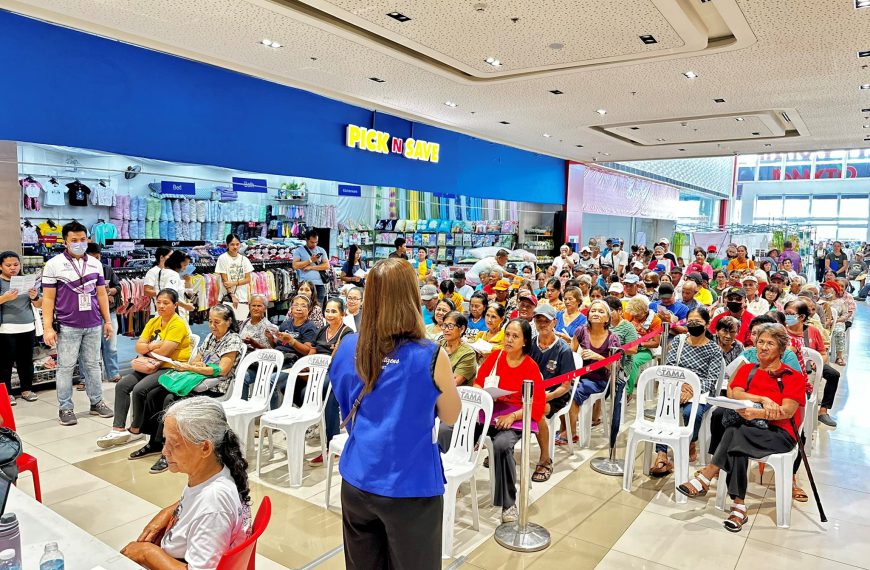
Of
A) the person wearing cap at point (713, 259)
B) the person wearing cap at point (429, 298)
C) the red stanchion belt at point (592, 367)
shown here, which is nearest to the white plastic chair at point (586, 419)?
the red stanchion belt at point (592, 367)

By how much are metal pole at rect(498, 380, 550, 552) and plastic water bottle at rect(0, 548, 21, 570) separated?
97.4 inches

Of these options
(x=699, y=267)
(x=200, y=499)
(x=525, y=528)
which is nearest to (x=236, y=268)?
(x=525, y=528)

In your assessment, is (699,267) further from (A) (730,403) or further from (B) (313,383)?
(B) (313,383)

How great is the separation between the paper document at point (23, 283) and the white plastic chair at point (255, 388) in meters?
2.66

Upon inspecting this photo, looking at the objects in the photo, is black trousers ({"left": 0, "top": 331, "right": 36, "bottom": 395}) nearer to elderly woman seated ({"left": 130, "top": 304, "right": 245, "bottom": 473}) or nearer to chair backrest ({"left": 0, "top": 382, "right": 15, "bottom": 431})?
elderly woman seated ({"left": 130, "top": 304, "right": 245, "bottom": 473})

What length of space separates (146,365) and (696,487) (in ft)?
14.1

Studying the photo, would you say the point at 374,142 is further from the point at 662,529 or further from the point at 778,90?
the point at 662,529

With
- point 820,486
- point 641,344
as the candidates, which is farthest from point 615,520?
point 641,344

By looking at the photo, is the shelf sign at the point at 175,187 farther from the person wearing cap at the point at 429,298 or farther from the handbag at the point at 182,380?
the handbag at the point at 182,380

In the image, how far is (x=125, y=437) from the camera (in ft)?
17.1

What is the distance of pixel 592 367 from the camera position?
4723 mm

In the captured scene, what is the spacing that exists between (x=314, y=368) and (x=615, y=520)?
245 cm

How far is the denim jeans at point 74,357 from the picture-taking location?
Result: 222 inches

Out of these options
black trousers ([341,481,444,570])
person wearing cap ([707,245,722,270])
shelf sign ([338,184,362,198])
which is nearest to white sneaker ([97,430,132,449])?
black trousers ([341,481,444,570])
